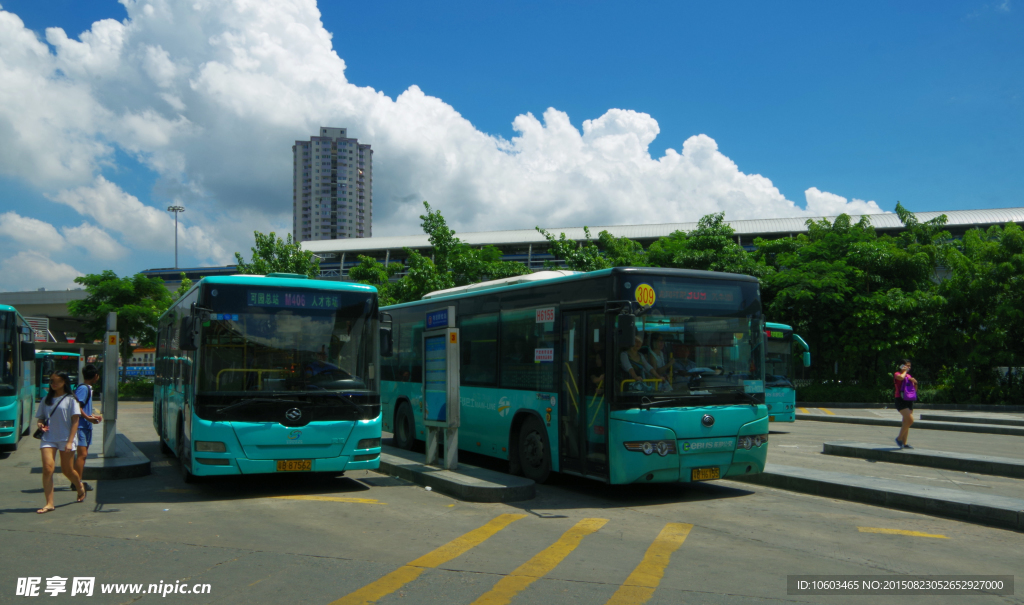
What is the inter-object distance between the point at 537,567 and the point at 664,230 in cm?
6835

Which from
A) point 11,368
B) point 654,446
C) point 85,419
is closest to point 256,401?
point 85,419

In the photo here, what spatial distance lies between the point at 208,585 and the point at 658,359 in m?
5.63

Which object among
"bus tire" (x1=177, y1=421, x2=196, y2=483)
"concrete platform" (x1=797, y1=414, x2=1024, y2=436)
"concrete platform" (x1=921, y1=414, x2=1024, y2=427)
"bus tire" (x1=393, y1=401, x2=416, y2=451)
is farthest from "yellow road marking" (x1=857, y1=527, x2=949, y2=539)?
"concrete platform" (x1=921, y1=414, x2=1024, y2=427)

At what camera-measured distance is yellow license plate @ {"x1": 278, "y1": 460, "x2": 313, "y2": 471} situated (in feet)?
32.1

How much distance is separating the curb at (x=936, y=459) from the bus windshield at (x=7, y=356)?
1558cm

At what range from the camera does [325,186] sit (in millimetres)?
170000

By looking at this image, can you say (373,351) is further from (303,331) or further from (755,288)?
(755,288)

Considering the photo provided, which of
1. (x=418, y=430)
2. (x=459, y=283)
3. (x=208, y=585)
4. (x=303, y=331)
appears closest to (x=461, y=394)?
(x=418, y=430)

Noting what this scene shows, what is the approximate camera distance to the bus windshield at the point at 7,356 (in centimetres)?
1378

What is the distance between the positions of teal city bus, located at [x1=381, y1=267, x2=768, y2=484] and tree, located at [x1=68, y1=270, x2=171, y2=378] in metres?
35.8

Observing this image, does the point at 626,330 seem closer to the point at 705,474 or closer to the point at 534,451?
the point at 705,474

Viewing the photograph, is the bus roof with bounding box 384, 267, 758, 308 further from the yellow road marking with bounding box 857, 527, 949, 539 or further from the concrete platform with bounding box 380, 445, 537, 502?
the yellow road marking with bounding box 857, 527, 949, 539

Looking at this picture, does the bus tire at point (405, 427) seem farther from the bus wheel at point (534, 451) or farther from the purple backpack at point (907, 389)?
the purple backpack at point (907, 389)

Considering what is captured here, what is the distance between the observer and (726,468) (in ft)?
31.9
